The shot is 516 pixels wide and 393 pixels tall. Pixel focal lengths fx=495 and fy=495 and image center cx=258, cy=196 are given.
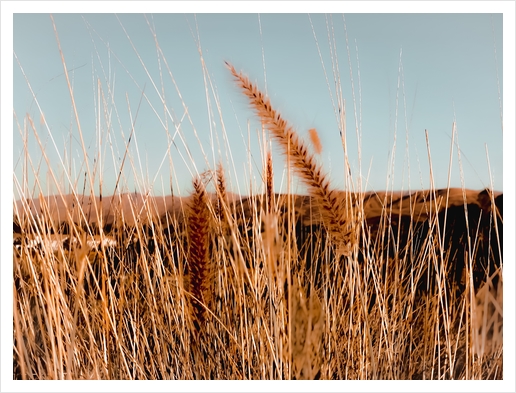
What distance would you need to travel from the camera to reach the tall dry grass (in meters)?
1.39

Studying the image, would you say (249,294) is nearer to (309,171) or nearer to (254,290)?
(254,290)

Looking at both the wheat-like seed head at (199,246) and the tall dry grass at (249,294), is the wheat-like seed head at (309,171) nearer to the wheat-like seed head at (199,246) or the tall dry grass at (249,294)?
the tall dry grass at (249,294)

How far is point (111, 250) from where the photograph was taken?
1444mm

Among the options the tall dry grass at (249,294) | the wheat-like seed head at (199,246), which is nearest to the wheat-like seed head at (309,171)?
the tall dry grass at (249,294)

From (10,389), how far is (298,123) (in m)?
1.15

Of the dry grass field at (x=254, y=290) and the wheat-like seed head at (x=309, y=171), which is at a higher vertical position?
the wheat-like seed head at (x=309, y=171)

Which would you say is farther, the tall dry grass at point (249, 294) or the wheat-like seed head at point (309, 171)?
the tall dry grass at point (249, 294)

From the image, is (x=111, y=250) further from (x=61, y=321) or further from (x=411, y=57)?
(x=411, y=57)

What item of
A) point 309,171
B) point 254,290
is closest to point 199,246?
point 254,290

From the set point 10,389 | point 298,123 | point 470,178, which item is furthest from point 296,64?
point 10,389

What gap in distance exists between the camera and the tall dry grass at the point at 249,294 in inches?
54.6

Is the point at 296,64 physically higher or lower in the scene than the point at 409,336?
higher

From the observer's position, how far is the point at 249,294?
142cm

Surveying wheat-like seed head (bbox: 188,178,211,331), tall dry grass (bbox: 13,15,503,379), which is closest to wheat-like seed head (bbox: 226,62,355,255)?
tall dry grass (bbox: 13,15,503,379)
